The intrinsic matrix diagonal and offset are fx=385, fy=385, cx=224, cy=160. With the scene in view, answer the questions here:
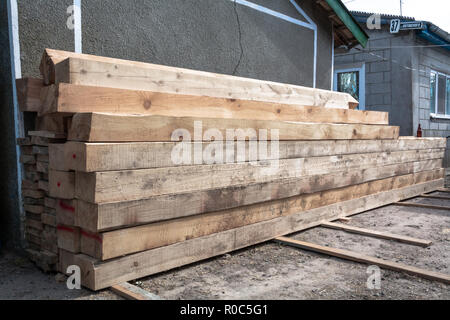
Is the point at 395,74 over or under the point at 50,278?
over

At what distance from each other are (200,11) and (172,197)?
3.25 metres

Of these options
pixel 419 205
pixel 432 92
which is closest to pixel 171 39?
pixel 419 205

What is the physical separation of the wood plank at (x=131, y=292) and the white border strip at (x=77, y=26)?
8.22 feet

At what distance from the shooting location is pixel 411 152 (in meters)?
6.76

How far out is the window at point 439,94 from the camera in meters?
12.4

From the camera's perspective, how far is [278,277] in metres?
3.13

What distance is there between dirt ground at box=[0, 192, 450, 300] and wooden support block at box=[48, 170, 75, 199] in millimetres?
693

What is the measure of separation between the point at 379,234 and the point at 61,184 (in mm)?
3354

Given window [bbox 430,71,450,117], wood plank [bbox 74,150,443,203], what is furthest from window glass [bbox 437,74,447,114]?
wood plank [bbox 74,150,443,203]

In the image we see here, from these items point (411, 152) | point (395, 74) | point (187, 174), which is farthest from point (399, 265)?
point (395, 74)

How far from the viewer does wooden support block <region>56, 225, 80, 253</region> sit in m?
2.90

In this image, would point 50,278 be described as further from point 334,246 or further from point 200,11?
point 200,11

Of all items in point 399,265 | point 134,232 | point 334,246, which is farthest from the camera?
point 334,246

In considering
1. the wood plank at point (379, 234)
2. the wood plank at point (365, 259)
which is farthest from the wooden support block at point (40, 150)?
the wood plank at point (379, 234)
